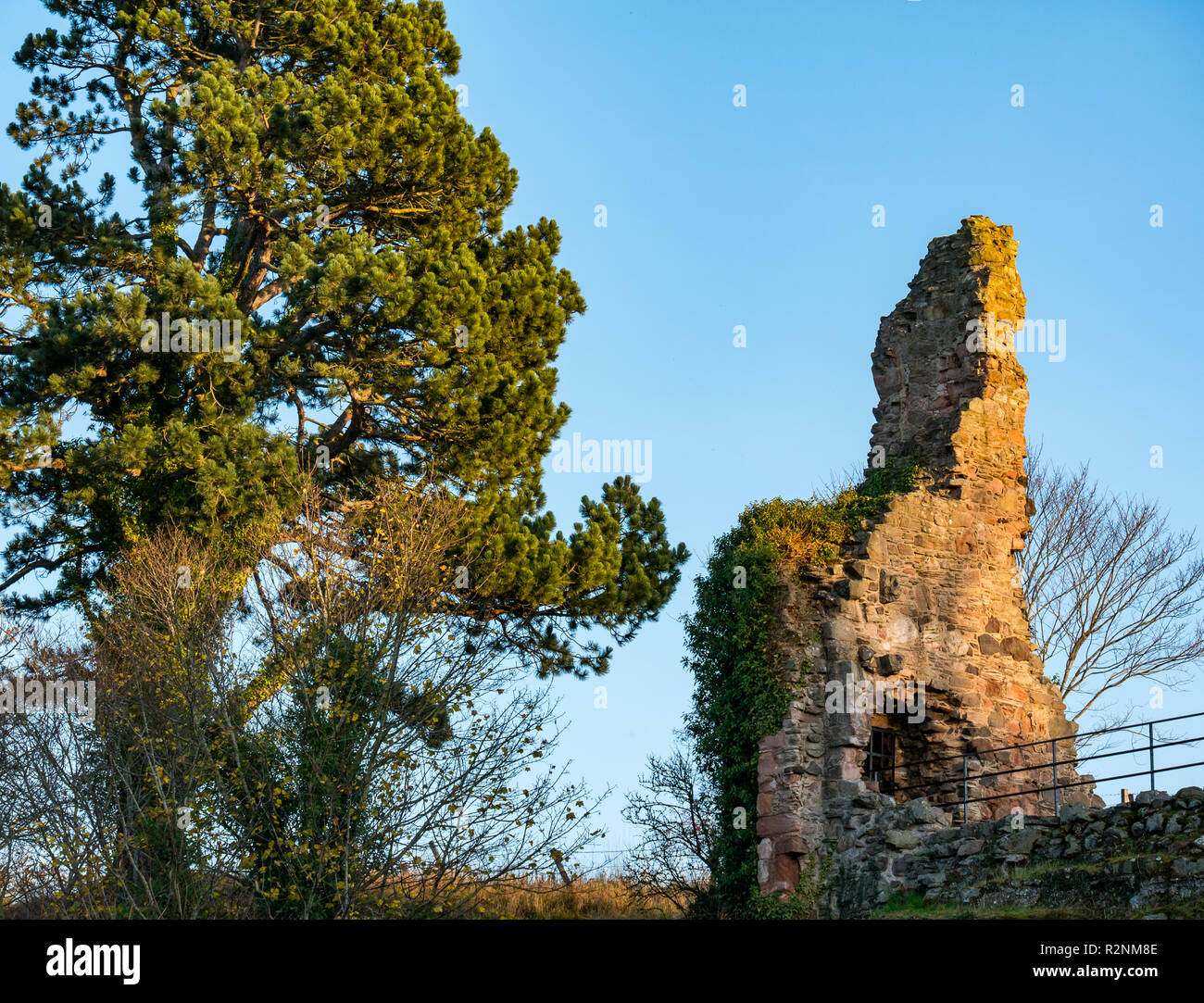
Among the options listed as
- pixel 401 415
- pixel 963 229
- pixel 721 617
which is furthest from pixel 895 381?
pixel 401 415

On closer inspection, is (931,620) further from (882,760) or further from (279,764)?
(279,764)

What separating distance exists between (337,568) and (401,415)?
4.55 meters

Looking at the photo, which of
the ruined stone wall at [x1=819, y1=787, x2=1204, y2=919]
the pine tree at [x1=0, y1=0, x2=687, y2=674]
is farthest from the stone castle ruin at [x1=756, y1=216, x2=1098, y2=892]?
the pine tree at [x1=0, y1=0, x2=687, y2=674]

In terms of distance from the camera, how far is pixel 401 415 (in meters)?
19.5

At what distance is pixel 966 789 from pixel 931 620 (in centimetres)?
246

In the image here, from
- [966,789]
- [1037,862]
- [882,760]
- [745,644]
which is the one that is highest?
[745,644]

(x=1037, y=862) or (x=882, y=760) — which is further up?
(x=882, y=760)

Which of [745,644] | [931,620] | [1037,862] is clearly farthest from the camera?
[931,620]

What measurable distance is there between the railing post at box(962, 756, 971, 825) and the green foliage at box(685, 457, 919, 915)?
88.0 inches

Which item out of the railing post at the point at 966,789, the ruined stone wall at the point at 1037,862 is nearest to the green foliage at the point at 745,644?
the ruined stone wall at the point at 1037,862

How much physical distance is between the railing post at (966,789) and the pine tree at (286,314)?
573cm

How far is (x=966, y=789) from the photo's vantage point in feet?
47.5

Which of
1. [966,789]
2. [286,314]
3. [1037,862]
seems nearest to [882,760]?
[966,789]
